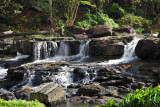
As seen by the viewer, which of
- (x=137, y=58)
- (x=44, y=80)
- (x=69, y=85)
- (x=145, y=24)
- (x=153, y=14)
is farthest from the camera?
(x=153, y=14)

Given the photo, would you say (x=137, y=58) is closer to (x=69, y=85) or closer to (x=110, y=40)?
(x=110, y=40)

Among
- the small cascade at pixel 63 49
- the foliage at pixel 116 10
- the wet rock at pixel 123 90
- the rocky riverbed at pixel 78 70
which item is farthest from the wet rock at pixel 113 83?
the foliage at pixel 116 10

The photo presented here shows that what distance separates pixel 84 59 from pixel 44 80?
572 centimetres

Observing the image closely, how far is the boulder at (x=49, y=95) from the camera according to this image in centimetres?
763

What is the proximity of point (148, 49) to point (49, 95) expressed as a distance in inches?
359

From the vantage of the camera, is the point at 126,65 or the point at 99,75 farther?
the point at 126,65

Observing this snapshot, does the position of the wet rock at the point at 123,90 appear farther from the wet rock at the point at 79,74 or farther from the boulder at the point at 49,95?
the boulder at the point at 49,95

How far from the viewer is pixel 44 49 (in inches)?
715

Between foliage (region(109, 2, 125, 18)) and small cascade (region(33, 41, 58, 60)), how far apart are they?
14629mm

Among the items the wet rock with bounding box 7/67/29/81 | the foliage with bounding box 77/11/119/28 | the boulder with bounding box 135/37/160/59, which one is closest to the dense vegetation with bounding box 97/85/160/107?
the wet rock with bounding box 7/67/29/81

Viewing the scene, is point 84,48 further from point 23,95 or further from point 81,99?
point 81,99

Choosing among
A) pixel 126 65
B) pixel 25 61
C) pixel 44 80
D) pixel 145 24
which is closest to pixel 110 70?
pixel 126 65

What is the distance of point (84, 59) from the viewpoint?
17.0 metres

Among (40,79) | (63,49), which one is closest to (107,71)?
(40,79)
